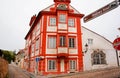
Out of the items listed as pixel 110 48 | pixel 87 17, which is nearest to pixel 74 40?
pixel 110 48

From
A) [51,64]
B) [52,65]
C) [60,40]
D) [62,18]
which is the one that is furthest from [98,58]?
Result: [62,18]

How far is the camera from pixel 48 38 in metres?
24.0

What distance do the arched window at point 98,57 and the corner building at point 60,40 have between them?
2544 mm

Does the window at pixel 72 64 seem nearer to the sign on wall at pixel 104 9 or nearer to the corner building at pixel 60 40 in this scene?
the corner building at pixel 60 40

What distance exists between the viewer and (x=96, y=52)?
25.9 meters

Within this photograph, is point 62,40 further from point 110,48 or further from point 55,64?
point 110,48

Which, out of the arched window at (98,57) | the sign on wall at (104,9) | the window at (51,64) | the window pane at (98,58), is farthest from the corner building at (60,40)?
the sign on wall at (104,9)

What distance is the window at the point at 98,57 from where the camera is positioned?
25661mm

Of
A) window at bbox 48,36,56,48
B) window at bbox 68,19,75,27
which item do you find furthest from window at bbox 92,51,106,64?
window at bbox 48,36,56,48

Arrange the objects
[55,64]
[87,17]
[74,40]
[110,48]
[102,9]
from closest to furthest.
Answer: [102,9], [87,17], [55,64], [74,40], [110,48]

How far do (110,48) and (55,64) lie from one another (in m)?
10.3

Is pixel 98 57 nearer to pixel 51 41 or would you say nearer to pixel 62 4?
pixel 51 41

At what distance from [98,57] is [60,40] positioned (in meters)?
7.38

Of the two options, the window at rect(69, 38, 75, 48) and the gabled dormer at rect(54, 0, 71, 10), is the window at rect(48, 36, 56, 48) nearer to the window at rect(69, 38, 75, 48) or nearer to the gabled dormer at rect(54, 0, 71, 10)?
the window at rect(69, 38, 75, 48)
